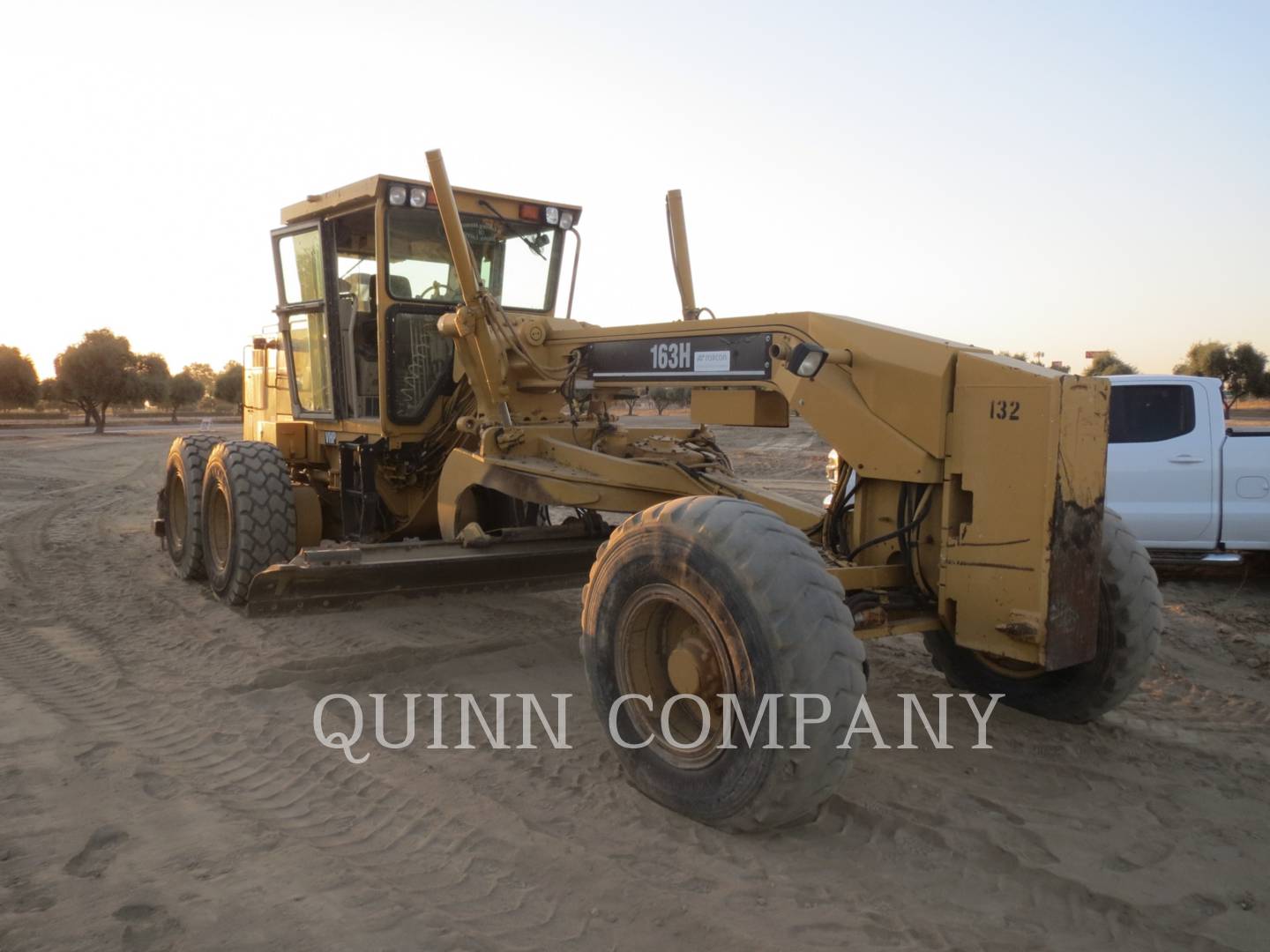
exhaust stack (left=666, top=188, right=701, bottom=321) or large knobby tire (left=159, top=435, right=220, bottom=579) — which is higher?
exhaust stack (left=666, top=188, right=701, bottom=321)

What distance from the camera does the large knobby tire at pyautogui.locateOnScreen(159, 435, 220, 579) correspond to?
7539 millimetres

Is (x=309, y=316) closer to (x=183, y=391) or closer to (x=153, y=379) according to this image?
(x=153, y=379)

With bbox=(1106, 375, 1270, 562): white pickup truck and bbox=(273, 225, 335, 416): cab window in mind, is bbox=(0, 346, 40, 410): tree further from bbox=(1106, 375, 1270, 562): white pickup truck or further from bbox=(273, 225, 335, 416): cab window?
bbox=(1106, 375, 1270, 562): white pickup truck

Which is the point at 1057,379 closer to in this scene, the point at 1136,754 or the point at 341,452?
the point at 1136,754

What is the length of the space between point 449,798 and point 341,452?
4.02m

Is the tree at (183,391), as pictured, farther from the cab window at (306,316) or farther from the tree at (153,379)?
the cab window at (306,316)

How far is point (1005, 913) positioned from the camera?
321cm

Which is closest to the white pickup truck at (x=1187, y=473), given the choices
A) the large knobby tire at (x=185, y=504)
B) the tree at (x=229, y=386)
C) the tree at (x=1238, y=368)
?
the large knobby tire at (x=185, y=504)

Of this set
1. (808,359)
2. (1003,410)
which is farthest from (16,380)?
(1003,410)

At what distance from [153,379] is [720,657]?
175ft

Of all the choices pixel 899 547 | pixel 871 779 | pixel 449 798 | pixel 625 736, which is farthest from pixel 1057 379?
pixel 449 798

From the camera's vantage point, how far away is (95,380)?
42875 mm

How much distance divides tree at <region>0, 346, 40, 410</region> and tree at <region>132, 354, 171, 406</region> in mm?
5005

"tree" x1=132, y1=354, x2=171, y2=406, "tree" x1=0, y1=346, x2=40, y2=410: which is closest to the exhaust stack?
"tree" x1=132, y1=354, x2=171, y2=406
